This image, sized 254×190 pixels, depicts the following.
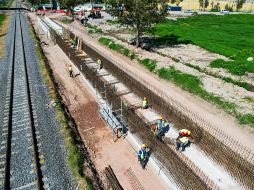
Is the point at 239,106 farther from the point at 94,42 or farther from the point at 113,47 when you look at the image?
the point at 94,42

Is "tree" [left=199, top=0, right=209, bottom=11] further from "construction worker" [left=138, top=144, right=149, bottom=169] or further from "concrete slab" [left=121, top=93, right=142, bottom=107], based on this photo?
"construction worker" [left=138, top=144, right=149, bottom=169]

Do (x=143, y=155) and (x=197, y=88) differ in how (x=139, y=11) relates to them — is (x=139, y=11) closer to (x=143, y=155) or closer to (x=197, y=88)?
(x=197, y=88)

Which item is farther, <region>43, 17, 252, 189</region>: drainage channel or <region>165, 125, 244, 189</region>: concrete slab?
<region>43, 17, 252, 189</region>: drainage channel

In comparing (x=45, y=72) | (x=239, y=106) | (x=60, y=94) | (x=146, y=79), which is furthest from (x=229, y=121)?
(x=45, y=72)

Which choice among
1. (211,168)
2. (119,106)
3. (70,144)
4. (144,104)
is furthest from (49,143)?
(211,168)

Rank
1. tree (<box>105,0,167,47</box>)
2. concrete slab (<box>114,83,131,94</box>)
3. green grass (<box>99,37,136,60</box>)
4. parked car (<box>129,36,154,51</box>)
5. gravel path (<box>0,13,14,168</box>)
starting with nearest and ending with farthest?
→ gravel path (<box>0,13,14,168</box>)
concrete slab (<box>114,83,131,94</box>)
tree (<box>105,0,167,47</box>)
green grass (<box>99,37,136,60</box>)
parked car (<box>129,36,154,51</box>)

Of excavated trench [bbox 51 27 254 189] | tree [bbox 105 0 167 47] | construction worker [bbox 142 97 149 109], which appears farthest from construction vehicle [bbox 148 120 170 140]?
Result: tree [bbox 105 0 167 47]
